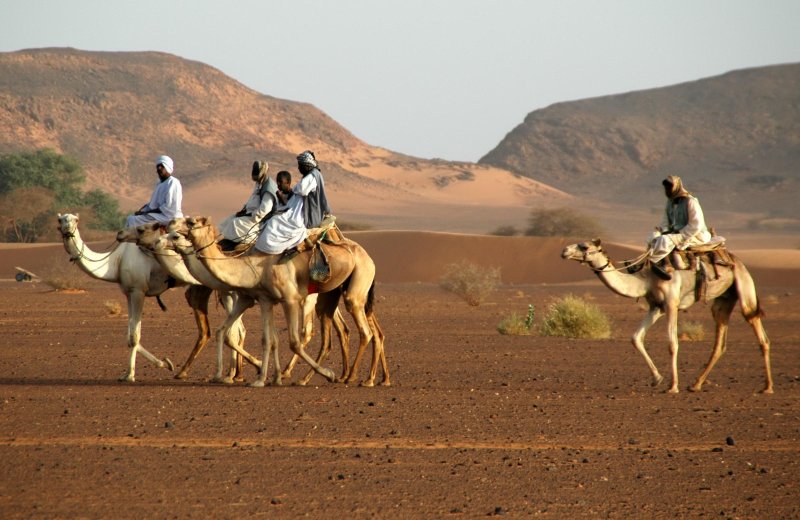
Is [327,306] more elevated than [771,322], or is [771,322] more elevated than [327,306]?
[327,306]

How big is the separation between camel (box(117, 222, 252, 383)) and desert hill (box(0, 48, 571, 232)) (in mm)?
70108

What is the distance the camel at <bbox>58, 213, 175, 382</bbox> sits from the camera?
45.1 feet

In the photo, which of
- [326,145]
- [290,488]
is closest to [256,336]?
[290,488]

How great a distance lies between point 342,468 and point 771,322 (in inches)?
827

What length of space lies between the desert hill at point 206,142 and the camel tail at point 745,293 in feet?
230

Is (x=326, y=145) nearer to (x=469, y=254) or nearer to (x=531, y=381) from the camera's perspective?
(x=469, y=254)

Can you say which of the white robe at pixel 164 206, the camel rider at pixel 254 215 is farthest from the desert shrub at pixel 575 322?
the white robe at pixel 164 206

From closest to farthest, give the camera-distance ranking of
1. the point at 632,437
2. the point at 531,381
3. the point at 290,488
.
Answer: the point at 290,488
the point at 632,437
the point at 531,381

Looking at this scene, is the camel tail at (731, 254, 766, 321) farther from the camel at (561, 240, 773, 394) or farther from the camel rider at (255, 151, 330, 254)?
the camel rider at (255, 151, 330, 254)

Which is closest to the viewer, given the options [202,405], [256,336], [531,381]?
[202,405]

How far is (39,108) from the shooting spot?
3996 inches

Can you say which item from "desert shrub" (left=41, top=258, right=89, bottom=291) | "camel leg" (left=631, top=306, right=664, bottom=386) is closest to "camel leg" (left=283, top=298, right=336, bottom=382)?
"camel leg" (left=631, top=306, right=664, bottom=386)

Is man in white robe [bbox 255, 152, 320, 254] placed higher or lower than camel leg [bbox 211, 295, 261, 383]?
higher

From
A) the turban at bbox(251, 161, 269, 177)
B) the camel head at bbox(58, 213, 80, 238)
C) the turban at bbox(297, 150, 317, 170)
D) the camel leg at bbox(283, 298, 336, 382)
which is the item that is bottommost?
the camel leg at bbox(283, 298, 336, 382)
